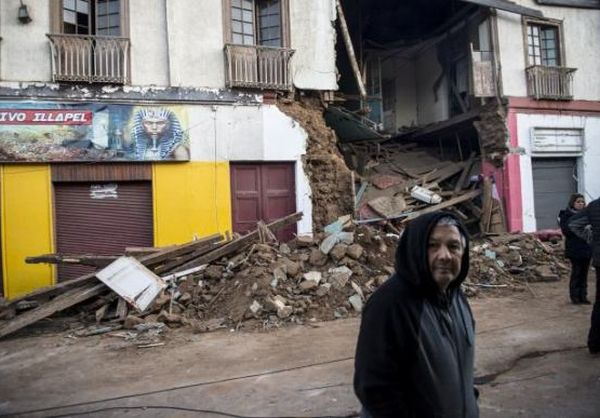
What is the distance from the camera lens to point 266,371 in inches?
197

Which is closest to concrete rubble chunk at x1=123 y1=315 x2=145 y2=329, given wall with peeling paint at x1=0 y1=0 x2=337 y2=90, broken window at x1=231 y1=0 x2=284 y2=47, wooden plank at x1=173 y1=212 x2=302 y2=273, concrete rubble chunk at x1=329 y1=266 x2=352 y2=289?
wooden plank at x1=173 y1=212 x2=302 y2=273

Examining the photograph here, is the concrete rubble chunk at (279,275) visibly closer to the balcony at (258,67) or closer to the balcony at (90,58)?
the balcony at (258,67)

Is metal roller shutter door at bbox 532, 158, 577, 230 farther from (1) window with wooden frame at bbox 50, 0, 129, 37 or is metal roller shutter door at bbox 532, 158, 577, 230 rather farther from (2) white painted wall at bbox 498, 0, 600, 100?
(1) window with wooden frame at bbox 50, 0, 129, 37

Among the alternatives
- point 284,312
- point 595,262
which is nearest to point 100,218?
point 284,312

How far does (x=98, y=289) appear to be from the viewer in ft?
24.9

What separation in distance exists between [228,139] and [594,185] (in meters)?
11.5

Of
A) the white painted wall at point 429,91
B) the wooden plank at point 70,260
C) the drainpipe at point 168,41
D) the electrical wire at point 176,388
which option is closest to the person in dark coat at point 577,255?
the electrical wire at point 176,388

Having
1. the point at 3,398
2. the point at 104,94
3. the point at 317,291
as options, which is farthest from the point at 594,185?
the point at 3,398

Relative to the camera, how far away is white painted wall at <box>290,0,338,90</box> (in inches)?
468

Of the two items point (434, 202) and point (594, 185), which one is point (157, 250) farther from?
point (594, 185)

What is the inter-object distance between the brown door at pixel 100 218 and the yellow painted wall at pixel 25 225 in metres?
0.26

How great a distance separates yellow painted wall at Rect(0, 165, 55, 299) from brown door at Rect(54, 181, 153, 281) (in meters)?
0.26

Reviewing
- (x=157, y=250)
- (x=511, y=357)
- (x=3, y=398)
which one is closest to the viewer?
(x=3, y=398)

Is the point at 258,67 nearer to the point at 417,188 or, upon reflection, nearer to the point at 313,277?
the point at 417,188
